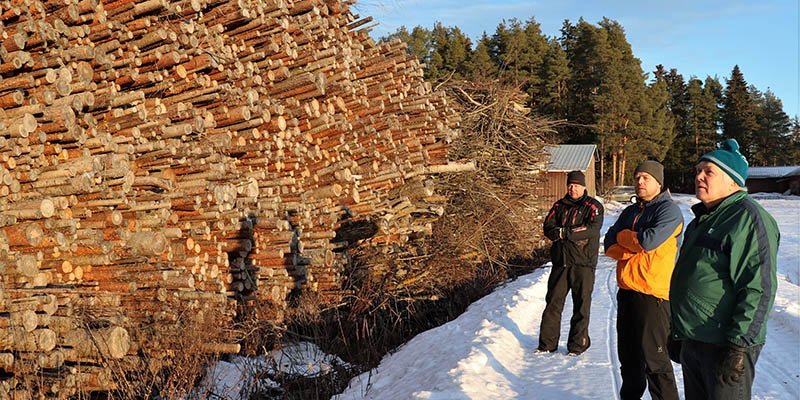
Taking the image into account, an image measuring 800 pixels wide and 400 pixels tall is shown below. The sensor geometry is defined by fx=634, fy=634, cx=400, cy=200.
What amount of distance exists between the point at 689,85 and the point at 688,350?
242ft

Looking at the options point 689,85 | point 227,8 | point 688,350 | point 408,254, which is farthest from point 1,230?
point 689,85

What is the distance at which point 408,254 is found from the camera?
10.2 metres

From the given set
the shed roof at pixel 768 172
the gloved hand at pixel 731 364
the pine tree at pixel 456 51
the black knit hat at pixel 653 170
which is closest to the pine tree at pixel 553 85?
the pine tree at pixel 456 51

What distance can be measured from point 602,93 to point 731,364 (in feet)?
174

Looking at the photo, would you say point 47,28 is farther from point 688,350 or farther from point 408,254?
point 408,254

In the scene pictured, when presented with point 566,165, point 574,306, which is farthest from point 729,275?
point 566,165

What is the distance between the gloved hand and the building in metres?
64.0

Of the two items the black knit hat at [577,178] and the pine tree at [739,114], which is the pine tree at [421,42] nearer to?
the pine tree at [739,114]

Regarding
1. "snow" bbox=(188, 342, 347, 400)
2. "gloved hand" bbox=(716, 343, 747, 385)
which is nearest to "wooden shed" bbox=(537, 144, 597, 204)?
"snow" bbox=(188, 342, 347, 400)

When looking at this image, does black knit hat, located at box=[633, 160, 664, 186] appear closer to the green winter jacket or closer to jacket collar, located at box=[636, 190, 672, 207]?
jacket collar, located at box=[636, 190, 672, 207]

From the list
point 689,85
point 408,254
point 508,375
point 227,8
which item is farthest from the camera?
point 689,85

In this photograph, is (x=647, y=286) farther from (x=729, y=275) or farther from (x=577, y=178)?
(x=577, y=178)

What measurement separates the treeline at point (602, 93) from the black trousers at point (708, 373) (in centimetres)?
4040

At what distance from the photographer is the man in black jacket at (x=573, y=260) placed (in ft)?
21.9
